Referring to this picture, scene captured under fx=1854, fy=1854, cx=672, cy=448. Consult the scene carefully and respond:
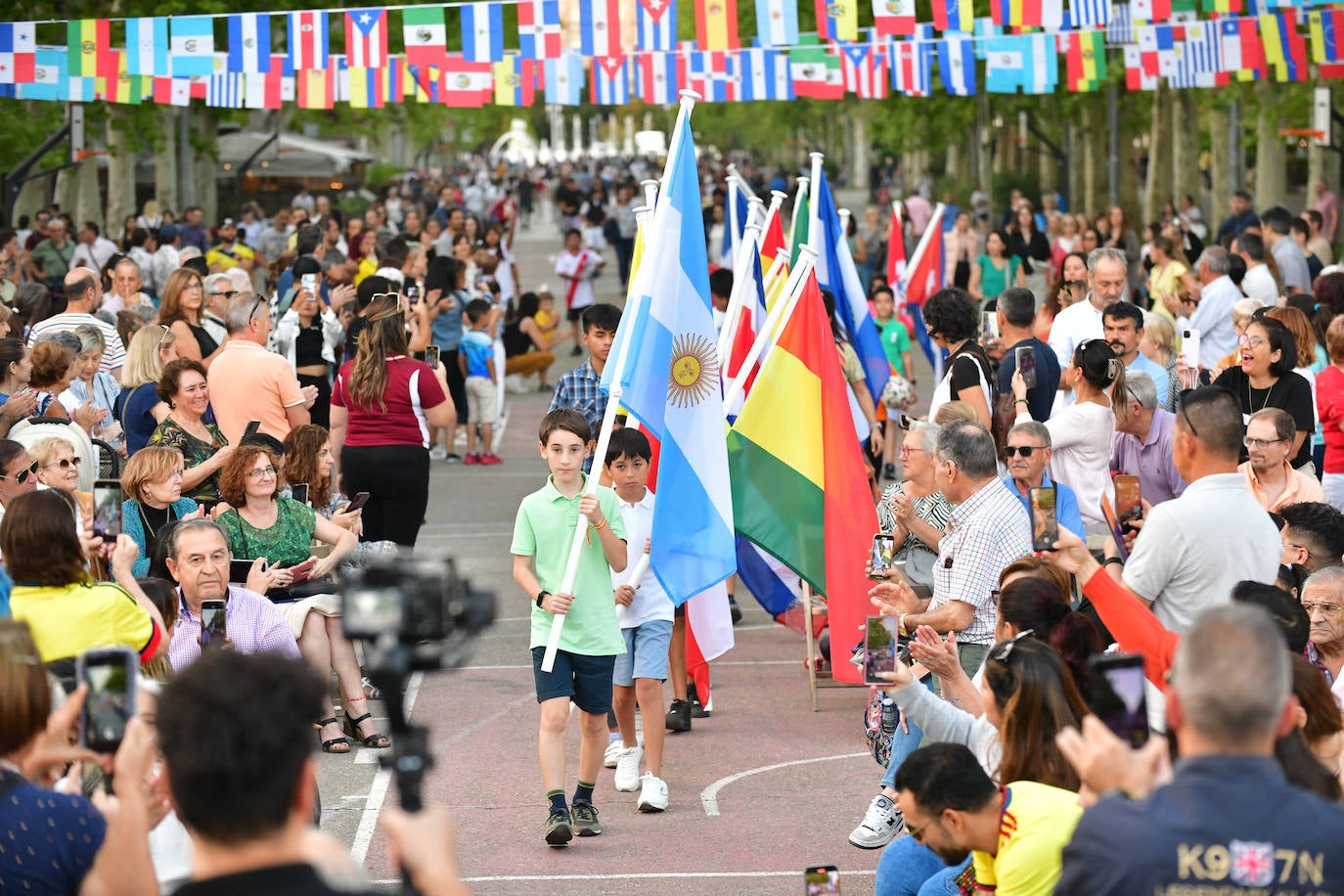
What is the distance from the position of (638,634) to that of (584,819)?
34.9 inches

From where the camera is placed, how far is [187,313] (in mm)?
12383

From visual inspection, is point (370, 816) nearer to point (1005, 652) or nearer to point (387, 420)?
point (387, 420)

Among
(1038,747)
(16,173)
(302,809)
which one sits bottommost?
(1038,747)

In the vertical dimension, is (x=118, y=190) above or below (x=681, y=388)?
above

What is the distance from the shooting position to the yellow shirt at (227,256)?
1894cm

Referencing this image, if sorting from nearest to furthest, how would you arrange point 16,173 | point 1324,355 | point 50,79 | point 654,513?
point 654,513, point 1324,355, point 50,79, point 16,173

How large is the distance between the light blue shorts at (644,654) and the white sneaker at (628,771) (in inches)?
16.6

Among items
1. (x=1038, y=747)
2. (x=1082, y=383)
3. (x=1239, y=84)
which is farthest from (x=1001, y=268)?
(x=1038, y=747)

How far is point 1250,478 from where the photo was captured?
344 inches

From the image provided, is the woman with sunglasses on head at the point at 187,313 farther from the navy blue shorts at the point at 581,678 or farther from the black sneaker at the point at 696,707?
the navy blue shorts at the point at 581,678

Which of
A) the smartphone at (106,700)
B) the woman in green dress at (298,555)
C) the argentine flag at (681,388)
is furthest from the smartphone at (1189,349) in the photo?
the smartphone at (106,700)

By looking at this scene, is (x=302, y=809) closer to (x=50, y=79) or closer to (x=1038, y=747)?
(x=1038, y=747)

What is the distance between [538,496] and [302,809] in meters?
4.66

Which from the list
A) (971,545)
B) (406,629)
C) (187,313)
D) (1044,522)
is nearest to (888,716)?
(971,545)
